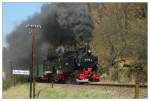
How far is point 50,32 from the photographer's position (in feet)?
29.6

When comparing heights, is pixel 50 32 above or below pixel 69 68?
above

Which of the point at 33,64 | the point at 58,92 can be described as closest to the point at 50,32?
the point at 33,64

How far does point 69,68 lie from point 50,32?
355mm

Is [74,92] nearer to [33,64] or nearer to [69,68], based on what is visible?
[69,68]

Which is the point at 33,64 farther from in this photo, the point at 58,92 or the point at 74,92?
the point at 74,92

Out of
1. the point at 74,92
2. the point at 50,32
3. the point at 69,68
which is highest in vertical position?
the point at 50,32

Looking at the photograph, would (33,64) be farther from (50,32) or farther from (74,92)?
(74,92)

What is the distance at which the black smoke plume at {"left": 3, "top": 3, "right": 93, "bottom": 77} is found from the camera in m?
8.98

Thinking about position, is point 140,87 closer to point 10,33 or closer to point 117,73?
point 117,73

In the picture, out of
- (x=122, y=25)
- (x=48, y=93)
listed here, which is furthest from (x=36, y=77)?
(x=122, y=25)

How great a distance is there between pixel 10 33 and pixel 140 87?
121 cm

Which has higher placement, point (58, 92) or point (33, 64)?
point (33, 64)

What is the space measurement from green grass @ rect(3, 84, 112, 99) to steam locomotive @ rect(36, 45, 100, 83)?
2.8 inches

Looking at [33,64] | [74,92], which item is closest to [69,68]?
[74,92]
